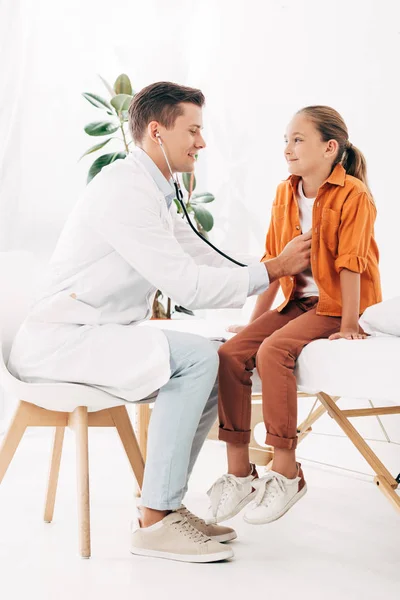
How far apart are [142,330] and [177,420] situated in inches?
A: 8.5

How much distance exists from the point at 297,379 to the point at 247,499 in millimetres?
307

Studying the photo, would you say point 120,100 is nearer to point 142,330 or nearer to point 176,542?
point 142,330

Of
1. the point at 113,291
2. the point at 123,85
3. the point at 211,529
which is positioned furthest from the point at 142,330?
the point at 123,85

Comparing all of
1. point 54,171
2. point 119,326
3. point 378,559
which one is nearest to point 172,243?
point 119,326

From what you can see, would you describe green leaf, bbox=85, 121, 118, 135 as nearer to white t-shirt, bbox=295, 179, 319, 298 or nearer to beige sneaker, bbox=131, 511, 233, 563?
white t-shirt, bbox=295, 179, 319, 298

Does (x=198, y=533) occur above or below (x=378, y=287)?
below

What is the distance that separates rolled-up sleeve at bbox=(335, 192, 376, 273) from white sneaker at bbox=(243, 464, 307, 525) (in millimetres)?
530

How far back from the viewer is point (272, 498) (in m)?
1.74

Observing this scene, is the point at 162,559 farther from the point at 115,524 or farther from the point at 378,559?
the point at 378,559

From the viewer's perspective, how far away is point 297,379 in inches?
72.0

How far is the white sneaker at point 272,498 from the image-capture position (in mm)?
1725

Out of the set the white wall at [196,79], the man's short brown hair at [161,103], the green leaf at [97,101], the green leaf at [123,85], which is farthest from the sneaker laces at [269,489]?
the green leaf at [123,85]

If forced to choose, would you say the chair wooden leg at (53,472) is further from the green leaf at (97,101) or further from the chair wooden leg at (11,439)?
the green leaf at (97,101)

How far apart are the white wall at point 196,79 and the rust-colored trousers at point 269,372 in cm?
96
